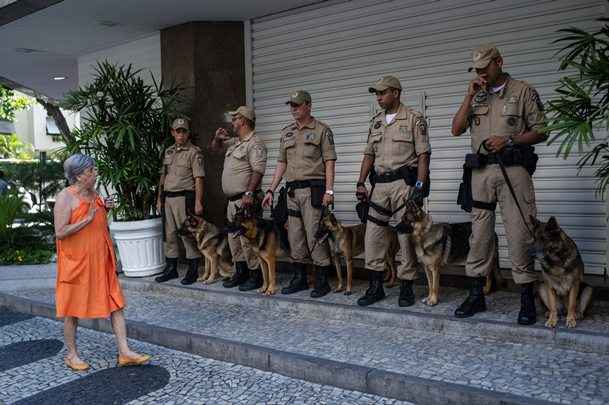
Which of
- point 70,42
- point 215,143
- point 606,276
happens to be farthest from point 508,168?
point 70,42

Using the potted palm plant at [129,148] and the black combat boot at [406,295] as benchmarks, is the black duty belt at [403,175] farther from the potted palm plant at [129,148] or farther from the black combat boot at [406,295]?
the potted palm plant at [129,148]

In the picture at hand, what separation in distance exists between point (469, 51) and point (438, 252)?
2.48 m

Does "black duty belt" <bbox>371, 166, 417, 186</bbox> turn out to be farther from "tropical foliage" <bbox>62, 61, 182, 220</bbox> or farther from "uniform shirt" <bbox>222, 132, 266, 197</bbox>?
"tropical foliage" <bbox>62, 61, 182, 220</bbox>


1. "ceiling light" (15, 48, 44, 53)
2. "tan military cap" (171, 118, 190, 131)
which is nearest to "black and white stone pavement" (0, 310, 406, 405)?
"tan military cap" (171, 118, 190, 131)

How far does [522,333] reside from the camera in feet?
14.9

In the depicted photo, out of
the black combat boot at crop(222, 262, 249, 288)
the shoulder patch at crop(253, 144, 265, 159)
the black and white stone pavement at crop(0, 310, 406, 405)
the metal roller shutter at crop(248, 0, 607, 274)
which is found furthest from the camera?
the black combat boot at crop(222, 262, 249, 288)

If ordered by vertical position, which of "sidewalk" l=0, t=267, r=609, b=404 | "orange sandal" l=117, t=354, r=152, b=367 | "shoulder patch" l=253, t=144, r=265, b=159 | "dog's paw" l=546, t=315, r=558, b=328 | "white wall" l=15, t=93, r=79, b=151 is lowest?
"orange sandal" l=117, t=354, r=152, b=367

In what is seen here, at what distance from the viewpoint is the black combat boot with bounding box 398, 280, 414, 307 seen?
17.9 feet

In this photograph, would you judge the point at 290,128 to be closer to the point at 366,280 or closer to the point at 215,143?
the point at 215,143

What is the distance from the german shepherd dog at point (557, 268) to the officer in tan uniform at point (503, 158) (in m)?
0.18

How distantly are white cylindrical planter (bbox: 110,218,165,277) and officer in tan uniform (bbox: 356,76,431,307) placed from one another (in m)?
3.31

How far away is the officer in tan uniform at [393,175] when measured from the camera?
17.5ft

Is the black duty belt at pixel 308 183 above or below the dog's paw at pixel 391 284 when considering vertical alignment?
above

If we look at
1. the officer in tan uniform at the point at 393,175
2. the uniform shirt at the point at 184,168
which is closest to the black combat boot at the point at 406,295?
the officer in tan uniform at the point at 393,175
